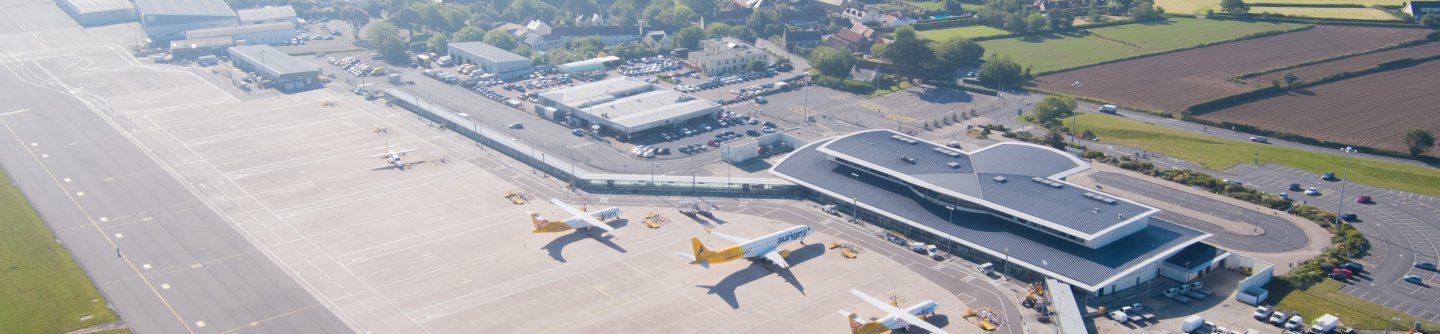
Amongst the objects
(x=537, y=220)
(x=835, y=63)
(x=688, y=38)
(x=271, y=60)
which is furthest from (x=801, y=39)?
(x=537, y=220)

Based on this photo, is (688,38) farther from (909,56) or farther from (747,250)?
(747,250)

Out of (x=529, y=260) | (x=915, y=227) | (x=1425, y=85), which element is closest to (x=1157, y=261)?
(x=915, y=227)

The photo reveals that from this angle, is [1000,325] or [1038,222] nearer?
[1000,325]

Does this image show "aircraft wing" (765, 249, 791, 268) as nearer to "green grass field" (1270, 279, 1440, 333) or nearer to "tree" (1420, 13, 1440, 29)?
"green grass field" (1270, 279, 1440, 333)

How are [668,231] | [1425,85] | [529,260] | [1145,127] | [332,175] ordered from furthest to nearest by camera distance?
[1425,85] < [1145,127] < [332,175] < [668,231] < [529,260]

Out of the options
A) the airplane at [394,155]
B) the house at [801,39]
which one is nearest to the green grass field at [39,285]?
the airplane at [394,155]

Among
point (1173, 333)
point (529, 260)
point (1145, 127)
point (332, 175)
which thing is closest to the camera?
point (1173, 333)

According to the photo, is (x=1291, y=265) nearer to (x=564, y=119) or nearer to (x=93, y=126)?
(x=564, y=119)
